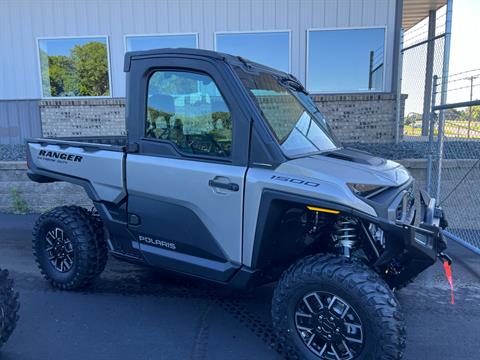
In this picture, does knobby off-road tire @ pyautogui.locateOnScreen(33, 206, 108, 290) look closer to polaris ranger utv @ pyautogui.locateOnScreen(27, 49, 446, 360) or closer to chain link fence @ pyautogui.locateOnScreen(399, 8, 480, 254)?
polaris ranger utv @ pyautogui.locateOnScreen(27, 49, 446, 360)

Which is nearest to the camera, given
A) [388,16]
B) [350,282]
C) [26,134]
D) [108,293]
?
[350,282]

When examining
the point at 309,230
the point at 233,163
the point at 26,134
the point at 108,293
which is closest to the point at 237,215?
the point at 233,163

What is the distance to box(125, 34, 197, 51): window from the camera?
9055 millimetres

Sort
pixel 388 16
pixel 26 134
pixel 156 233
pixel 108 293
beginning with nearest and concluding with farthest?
pixel 156 233 < pixel 108 293 < pixel 388 16 < pixel 26 134

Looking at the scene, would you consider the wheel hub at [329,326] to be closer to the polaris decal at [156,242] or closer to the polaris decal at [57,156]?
the polaris decal at [156,242]

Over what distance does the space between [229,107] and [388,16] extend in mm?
7356

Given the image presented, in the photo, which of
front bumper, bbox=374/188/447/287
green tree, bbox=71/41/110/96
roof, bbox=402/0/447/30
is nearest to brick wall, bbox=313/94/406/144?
roof, bbox=402/0/447/30

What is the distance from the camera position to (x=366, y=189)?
8.26 feet

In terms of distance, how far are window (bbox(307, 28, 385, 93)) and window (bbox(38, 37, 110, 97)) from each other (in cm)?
504

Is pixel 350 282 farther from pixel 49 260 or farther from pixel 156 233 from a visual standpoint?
pixel 49 260

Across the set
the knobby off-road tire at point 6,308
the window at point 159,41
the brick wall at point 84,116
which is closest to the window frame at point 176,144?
the knobby off-road tire at point 6,308

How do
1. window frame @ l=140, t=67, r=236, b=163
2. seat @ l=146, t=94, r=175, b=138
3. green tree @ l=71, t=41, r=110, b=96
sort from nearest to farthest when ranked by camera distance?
window frame @ l=140, t=67, r=236, b=163
seat @ l=146, t=94, r=175, b=138
green tree @ l=71, t=41, r=110, b=96

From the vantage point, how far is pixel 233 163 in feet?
9.07

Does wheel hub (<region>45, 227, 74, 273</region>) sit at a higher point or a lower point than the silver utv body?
lower
